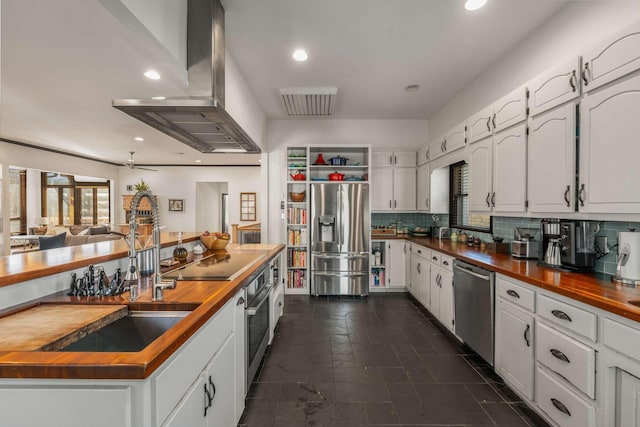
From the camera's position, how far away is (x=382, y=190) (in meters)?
4.72

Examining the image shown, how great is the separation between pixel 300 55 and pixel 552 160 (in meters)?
2.36

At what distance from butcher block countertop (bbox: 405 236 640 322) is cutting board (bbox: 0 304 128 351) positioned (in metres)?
2.25

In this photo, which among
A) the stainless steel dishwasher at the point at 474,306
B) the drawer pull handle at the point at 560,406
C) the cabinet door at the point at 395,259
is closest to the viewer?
the drawer pull handle at the point at 560,406

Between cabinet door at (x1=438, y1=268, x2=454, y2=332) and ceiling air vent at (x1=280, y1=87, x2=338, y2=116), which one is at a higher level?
ceiling air vent at (x1=280, y1=87, x2=338, y2=116)

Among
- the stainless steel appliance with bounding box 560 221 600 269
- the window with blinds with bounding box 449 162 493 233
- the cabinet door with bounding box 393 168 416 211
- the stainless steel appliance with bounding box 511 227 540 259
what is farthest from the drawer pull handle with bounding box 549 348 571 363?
the cabinet door with bounding box 393 168 416 211

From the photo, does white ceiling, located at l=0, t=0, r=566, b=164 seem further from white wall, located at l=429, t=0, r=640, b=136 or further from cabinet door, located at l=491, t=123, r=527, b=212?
cabinet door, located at l=491, t=123, r=527, b=212

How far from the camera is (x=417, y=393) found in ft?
6.93

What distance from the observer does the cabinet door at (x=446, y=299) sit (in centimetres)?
297

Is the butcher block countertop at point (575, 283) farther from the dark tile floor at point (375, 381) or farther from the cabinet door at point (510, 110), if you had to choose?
the cabinet door at point (510, 110)

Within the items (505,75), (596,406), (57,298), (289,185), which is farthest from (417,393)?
(289,185)

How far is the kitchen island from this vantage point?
2.61 ft

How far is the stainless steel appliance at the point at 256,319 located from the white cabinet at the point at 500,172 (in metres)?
2.20

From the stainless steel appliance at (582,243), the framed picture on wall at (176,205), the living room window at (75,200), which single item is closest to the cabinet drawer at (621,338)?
the stainless steel appliance at (582,243)

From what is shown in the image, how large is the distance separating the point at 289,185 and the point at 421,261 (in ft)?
7.74
